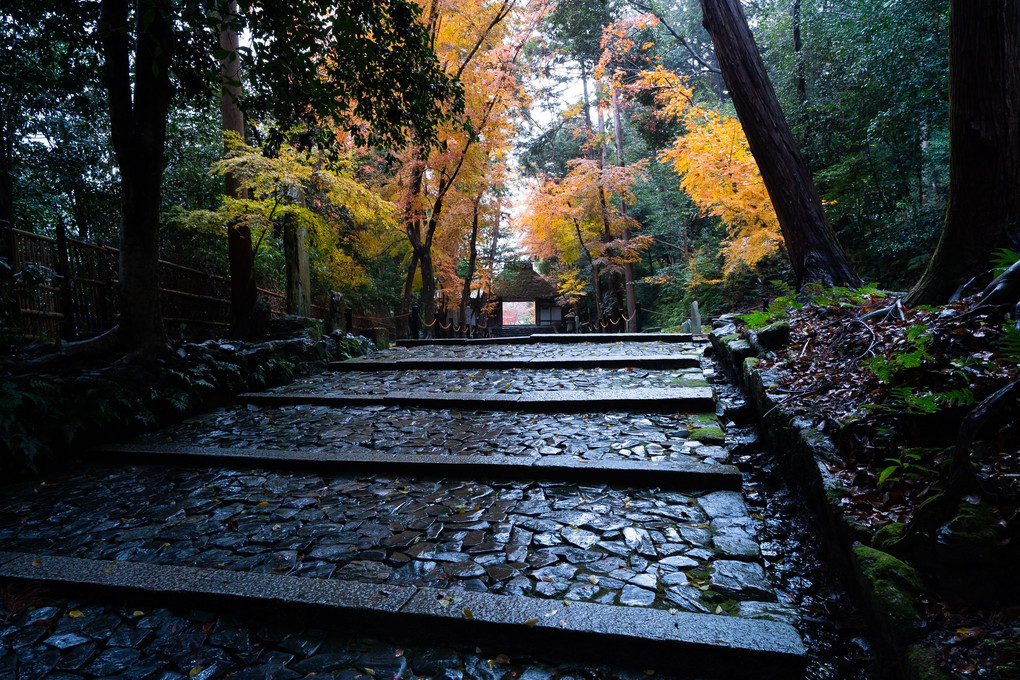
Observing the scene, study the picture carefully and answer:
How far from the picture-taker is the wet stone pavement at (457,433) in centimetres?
416

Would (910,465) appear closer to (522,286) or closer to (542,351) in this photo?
(542,351)

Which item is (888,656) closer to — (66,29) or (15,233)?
(66,29)

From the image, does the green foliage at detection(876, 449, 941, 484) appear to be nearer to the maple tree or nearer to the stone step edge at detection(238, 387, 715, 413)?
the stone step edge at detection(238, 387, 715, 413)

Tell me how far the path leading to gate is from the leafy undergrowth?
594 millimetres

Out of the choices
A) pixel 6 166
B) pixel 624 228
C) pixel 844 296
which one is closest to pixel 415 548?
pixel 844 296

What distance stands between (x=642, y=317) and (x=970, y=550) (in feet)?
77.3

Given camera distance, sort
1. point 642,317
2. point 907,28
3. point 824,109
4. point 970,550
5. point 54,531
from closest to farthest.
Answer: point 970,550 < point 54,531 < point 907,28 < point 824,109 < point 642,317

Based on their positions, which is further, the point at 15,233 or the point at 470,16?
the point at 470,16

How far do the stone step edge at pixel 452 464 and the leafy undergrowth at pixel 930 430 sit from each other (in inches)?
34.2

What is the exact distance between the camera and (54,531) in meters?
3.39

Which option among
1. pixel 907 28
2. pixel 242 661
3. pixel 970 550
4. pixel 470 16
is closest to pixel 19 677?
pixel 242 661

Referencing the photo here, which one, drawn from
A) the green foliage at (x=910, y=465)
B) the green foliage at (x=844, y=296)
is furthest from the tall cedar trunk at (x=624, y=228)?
the green foliage at (x=910, y=465)

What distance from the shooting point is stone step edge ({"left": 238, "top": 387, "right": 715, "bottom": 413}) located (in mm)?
5109

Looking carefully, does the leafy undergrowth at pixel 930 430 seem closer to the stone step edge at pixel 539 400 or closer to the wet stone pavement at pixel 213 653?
the wet stone pavement at pixel 213 653
